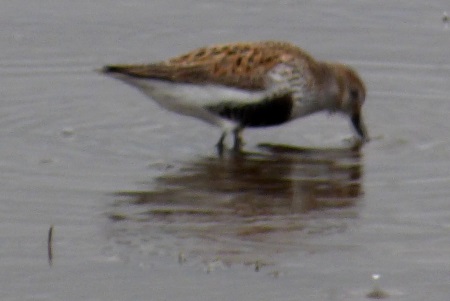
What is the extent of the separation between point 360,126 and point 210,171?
141 centimetres

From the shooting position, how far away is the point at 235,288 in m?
6.55

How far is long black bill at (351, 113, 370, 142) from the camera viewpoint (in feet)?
32.0

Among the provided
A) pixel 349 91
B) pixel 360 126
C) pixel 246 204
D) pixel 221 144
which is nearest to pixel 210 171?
pixel 221 144

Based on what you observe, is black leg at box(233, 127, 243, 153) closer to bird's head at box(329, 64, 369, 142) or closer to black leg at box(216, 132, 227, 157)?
black leg at box(216, 132, 227, 157)

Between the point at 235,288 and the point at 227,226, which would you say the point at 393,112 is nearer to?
the point at 227,226

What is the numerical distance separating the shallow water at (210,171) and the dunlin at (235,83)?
271 mm

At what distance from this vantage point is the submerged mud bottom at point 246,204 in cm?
731

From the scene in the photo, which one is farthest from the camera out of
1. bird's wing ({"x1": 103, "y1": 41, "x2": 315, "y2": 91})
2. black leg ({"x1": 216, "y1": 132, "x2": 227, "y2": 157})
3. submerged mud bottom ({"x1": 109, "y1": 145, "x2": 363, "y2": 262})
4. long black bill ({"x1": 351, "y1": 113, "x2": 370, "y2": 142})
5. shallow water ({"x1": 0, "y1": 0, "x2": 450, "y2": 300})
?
long black bill ({"x1": 351, "y1": 113, "x2": 370, "y2": 142})

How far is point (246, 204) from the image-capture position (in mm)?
8188

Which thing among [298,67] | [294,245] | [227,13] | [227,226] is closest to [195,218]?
[227,226]

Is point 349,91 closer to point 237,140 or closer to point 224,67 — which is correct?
point 237,140

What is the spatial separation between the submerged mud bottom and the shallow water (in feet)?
0.06

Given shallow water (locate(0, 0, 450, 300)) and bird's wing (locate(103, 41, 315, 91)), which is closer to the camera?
shallow water (locate(0, 0, 450, 300))

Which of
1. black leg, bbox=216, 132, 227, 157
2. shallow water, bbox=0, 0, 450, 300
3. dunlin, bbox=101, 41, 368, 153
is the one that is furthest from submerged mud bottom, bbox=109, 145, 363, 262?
dunlin, bbox=101, 41, 368, 153
